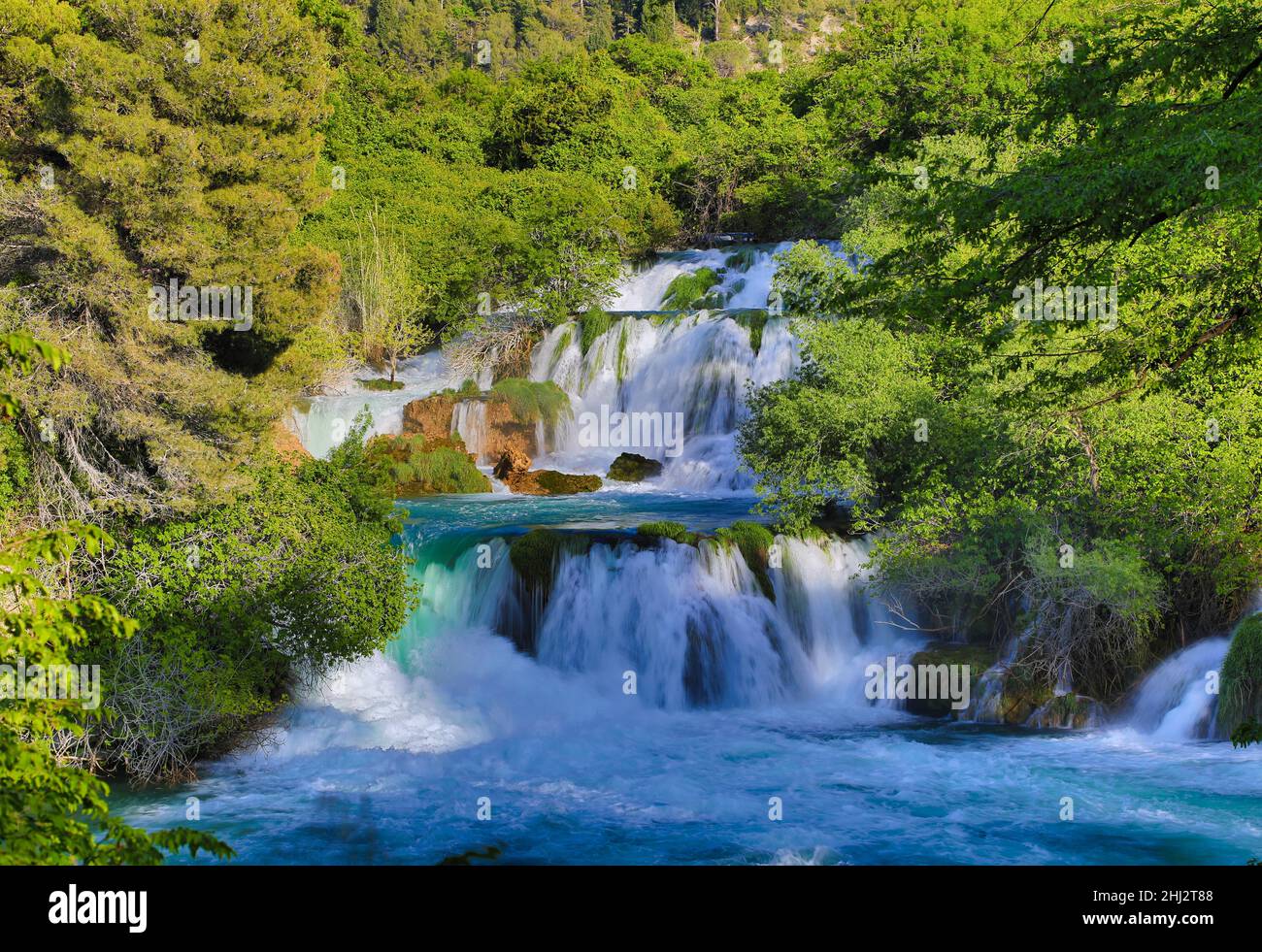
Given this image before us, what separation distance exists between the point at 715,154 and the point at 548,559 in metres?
28.8

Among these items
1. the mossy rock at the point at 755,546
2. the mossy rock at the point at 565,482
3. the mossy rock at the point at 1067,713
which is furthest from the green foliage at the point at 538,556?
A: the mossy rock at the point at 1067,713

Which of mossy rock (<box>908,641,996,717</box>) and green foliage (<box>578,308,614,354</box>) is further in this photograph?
green foliage (<box>578,308,614,354</box>)

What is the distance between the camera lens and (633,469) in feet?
90.0

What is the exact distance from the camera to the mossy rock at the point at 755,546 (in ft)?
62.1

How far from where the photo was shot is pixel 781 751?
611 inches

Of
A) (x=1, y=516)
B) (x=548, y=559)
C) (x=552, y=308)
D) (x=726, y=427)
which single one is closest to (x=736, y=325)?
(x=726, y=427)

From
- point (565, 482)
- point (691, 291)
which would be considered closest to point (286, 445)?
point (565, 482)

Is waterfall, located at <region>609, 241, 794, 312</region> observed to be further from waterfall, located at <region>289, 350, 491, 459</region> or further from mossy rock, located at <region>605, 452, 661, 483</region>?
mossy rock, located at <region>605, 452, 661, 483</region>

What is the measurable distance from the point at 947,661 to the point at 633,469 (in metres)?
11.5

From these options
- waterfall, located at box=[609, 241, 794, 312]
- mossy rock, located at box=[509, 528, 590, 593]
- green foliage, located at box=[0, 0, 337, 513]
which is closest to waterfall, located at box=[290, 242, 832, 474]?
waterfall, located at box=[609, 241, 794, 312]

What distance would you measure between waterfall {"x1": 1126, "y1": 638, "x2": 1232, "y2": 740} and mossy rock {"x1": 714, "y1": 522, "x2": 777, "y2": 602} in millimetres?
5645

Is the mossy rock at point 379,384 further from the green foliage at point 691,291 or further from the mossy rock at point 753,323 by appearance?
the mossy rock at point 753,323

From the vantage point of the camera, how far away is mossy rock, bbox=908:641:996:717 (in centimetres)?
1695

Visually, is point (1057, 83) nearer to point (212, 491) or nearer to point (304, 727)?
point (212, 491)
